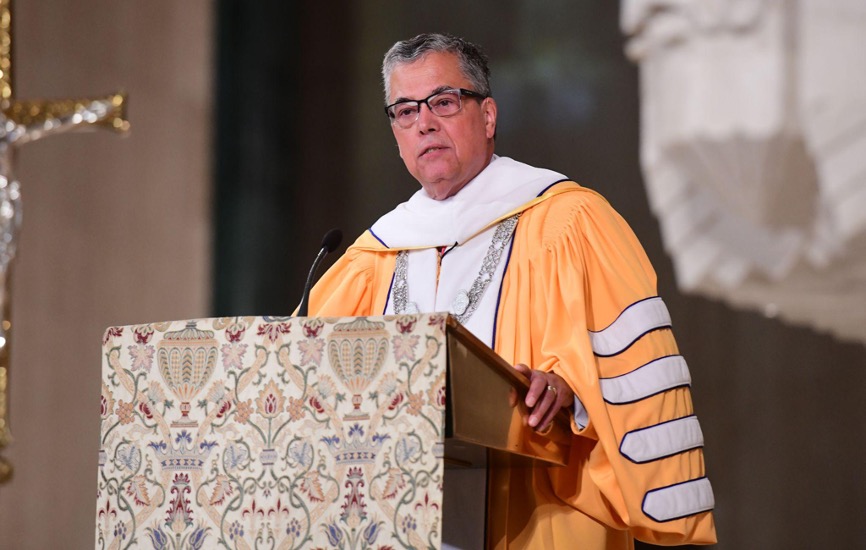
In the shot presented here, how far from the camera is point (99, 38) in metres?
5.02

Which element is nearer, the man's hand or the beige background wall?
the man's hand

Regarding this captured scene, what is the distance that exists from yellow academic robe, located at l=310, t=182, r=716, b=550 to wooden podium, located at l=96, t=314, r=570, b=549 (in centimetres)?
37

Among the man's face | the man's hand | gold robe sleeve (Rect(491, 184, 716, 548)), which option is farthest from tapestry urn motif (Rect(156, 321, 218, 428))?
the man's face

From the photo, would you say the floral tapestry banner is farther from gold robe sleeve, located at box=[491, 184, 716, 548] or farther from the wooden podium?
gold robe sleeve, located at box=[491, 184, 716, 548]

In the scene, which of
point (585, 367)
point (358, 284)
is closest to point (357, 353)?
point (585, 367)

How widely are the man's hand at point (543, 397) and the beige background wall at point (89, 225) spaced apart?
9.76 feet

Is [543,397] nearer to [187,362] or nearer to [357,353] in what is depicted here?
[357,353]

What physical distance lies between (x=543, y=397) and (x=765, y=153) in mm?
2152

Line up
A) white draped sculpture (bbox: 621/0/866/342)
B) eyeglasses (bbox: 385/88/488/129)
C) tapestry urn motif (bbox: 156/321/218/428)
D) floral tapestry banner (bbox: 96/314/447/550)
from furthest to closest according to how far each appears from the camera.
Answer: white draped sculpture (bbox: 621/0/866/342)
eyeglasses (bbox: 385/88/488/129)
tapestry urn motif (bbox: 156/321/218/428)
floral tapestry banner (bbox: 96/314/447/550)

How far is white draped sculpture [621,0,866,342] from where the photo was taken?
3.69 meters

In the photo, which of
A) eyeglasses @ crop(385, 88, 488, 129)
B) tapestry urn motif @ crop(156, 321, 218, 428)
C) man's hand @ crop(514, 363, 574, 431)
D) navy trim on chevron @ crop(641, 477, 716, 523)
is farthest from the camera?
eyeglasses @ crop(385, 88, 488, 129)

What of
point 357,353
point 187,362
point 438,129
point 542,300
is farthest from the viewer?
point 438,129

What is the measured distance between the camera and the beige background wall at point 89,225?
14.6 feet

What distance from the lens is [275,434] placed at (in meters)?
1.77
